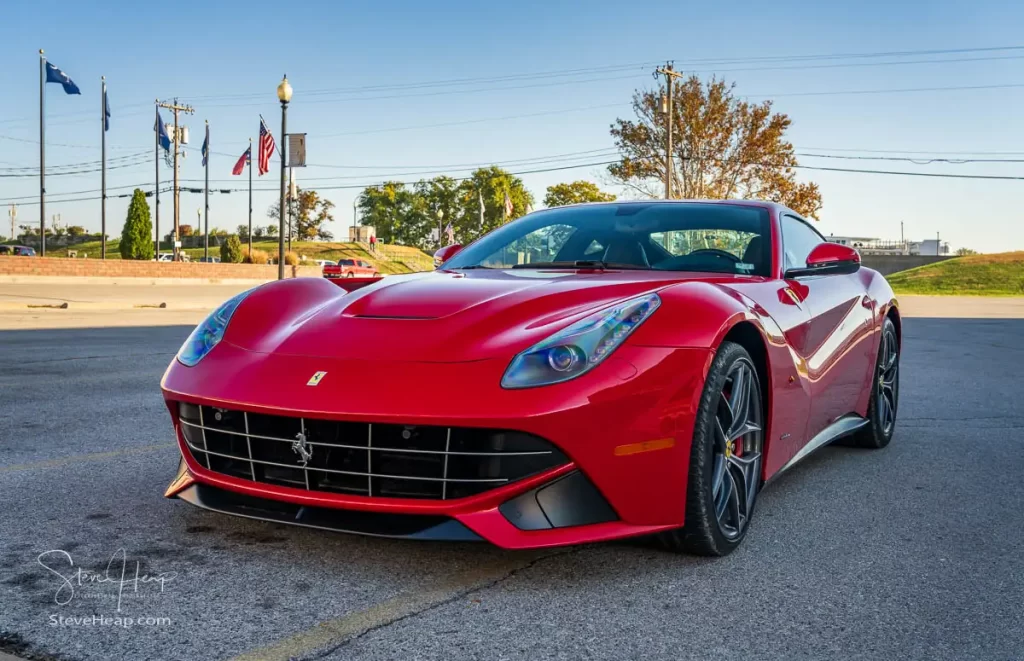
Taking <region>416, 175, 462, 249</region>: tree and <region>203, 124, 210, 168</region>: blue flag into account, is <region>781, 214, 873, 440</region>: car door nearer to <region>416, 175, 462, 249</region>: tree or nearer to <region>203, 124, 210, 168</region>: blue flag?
<region>203, 124, 210, 168</region>: blue flag

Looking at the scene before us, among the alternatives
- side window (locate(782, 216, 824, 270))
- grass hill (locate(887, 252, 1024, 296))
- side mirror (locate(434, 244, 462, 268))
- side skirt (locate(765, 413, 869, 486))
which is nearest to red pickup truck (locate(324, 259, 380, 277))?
grass hill (locate(887, 252, 1024, 296))

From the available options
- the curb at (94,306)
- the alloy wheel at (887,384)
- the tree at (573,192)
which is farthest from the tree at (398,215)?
the alloy wheel at (887,384)

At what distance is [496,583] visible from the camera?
284 centimetres

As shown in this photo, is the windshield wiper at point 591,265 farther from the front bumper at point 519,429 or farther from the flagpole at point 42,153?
the flagpole at point 42,153

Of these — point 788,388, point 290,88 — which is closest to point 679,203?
→ point 788,388

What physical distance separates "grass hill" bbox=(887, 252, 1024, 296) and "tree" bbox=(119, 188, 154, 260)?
41.1 metres

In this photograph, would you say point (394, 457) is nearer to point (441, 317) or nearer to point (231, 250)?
point (441, 317)

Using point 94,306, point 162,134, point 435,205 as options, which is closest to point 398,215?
point 435,205

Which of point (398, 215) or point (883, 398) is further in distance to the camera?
point (398, 215)

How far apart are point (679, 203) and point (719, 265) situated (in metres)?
0.59

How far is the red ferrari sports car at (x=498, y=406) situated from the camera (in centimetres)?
273

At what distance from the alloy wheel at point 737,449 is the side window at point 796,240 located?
1035 mm

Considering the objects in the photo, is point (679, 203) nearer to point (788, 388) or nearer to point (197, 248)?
point (788, 388)

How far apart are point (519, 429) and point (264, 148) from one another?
34938 millimetres
